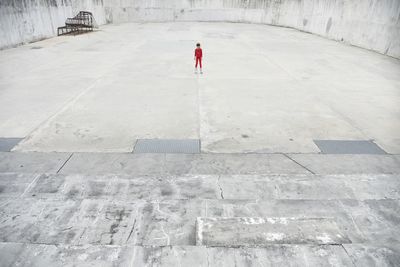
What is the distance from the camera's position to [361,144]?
18.9 ft

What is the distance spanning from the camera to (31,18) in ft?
55.9

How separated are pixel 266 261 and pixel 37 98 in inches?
308

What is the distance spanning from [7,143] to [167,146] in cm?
313

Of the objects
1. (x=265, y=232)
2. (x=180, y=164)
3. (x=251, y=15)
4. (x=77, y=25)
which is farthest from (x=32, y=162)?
(x=251, y=15)

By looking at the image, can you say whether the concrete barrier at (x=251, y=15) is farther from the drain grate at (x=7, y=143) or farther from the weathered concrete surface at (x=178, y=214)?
the weathered concrete surface at (x=178, y=214)

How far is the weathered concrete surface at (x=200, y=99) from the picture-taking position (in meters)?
5.99

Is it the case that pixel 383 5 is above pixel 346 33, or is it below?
above

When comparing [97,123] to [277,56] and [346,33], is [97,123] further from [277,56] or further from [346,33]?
[346,33]

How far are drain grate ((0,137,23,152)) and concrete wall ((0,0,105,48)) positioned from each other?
11.8 meters

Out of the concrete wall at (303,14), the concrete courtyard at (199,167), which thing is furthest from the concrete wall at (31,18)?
the concrete wall at (303,14)

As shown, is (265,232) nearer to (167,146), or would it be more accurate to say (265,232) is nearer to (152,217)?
(152,217)

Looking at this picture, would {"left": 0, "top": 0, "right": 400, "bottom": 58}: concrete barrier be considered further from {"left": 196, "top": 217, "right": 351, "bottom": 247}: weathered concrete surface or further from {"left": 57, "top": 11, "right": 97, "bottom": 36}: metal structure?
{"left": 196, "top": 217, "right": 351, "bottom": 247}: weathered concrete surface

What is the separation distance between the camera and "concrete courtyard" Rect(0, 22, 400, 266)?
2.54m

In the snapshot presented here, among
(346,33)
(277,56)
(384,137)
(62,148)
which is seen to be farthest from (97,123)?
(346,33)
